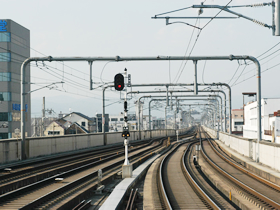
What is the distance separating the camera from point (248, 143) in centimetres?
3017

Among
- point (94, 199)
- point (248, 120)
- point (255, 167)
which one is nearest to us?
point (94, 199)

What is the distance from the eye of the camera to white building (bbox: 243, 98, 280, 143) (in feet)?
208

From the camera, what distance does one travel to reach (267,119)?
80375mm

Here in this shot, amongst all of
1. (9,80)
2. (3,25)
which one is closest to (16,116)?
(9,80)

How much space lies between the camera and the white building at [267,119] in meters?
63.4

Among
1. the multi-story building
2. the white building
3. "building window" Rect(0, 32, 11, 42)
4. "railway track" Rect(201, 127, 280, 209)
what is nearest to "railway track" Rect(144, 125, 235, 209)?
"railway track" Rect(201, 127, 280, 209)

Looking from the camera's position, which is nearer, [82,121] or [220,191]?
[220,191]

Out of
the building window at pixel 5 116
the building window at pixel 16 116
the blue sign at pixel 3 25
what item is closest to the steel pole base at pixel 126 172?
the building window at pixel 5 116

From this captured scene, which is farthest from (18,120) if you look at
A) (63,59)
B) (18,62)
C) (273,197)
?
(273,197)

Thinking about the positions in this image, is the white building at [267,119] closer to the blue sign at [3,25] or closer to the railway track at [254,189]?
the railway track at [254,189]

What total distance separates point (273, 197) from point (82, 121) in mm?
97903

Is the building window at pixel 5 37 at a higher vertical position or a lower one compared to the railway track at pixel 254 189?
higher

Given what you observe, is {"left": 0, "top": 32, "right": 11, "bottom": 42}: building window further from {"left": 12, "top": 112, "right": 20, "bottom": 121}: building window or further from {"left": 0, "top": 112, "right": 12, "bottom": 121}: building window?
{"left": 12, "top": 112, "right": 20, "bottom": 121}: building window

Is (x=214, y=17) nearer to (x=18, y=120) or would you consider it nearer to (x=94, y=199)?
(x=94, y=199)
